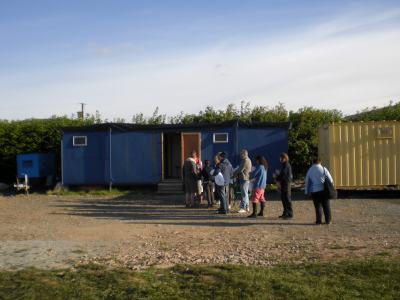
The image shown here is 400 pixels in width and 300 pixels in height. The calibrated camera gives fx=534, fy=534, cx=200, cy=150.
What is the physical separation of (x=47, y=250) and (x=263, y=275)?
3.98m

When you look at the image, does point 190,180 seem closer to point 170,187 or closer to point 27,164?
point 170,187

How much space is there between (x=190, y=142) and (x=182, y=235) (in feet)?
31.4

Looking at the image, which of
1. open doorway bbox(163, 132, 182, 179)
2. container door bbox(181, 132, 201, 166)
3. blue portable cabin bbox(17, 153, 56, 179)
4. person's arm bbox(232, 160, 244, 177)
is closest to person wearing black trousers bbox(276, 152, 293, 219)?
person's arm bbox(232, 160, 244, 177)

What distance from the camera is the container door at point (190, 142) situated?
1969cm

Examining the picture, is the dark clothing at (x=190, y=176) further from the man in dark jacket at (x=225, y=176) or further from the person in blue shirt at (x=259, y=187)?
the person in blue shirt at (x=259, y=187)

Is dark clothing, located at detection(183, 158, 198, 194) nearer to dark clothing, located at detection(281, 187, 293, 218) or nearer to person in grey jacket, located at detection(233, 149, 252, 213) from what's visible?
person in grey jacket, located at detection(233, 149, 252, 213)

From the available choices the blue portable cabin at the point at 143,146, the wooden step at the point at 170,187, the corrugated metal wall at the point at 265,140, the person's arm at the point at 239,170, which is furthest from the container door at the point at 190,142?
the person's arm at the point at 239,170

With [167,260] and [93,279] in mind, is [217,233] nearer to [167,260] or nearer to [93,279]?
[167,260]

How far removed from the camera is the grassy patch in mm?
6207

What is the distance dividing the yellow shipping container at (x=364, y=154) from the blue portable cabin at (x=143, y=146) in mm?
2817

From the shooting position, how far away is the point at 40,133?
75.6 ft

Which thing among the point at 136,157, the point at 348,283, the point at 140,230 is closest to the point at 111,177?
the point at 136,157

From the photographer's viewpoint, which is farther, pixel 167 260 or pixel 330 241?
pixel 330 241

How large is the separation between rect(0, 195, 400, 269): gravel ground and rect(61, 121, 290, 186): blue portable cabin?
416 centimetres
